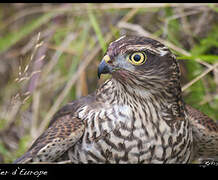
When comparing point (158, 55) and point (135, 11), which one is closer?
point (158, 55)

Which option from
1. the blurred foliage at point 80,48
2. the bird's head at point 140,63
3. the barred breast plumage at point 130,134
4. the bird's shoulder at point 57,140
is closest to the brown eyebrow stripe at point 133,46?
the bird's head at point 140,63

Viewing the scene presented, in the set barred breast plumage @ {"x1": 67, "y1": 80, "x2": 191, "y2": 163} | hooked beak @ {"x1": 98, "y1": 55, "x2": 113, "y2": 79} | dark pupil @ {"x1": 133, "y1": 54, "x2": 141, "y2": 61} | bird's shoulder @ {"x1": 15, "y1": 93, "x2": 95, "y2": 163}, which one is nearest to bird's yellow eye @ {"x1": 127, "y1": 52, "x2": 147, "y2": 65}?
dark pupil @ {"x1": 133, "y1": 54, "x2": 141, "y2": 61}

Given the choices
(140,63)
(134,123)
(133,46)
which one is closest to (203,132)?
(134,123)

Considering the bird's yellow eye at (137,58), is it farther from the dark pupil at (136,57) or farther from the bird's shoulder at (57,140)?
the bird's shoulder at (57,140)

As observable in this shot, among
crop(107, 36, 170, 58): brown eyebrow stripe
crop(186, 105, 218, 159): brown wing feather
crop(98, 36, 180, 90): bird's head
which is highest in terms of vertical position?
crop(107, 36, 170, 58): brown eyebrow stripe

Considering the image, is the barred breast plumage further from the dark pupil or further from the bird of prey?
the dark pupil

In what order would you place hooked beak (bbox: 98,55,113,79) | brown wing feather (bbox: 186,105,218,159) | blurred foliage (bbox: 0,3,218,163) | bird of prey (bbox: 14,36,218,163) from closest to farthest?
hooked beak (bbox: 98,55,113,79), bird of prey (bbox: 14,36,218,163), brown wing feather (bbox: 186,105,218,159), blurred foliage (bbox: 0,3,218,163)

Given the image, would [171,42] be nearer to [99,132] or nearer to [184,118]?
[184,118]

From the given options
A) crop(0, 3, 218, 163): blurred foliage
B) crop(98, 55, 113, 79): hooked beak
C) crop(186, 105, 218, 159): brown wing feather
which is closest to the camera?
crop(98, 55, 113, 79): hooked beak
